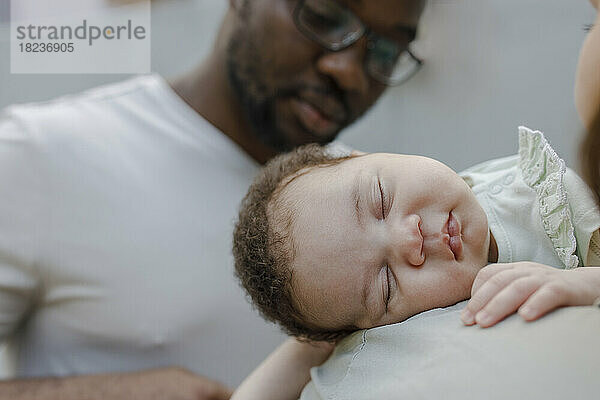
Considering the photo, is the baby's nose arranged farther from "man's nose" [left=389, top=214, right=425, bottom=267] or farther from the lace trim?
the lace trim

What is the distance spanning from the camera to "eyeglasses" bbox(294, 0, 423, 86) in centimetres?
132

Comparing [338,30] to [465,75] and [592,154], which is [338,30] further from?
[592,154]

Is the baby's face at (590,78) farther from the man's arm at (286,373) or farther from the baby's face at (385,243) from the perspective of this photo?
the man's arm at (286,373)

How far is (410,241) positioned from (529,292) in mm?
188

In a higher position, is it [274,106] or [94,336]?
[274,106]

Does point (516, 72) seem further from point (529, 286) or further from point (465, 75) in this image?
point (529, 286)

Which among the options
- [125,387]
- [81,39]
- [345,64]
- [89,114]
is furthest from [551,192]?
[81,39]

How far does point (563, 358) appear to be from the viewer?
1.85ft

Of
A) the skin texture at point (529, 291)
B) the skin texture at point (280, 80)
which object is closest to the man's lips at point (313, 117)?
the skin texture at point (280, 80)

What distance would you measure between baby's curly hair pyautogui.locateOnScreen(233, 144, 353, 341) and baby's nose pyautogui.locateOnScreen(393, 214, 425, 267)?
144 millimetres

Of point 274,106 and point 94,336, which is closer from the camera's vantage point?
point 94,336

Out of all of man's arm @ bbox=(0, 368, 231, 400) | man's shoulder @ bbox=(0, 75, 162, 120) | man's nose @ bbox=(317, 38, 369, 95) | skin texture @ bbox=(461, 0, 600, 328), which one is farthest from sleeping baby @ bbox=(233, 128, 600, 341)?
man's shoulder @ bbox=(0, 75, 162, 120)

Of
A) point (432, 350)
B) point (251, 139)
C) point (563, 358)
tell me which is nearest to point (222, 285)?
point (251, 139)

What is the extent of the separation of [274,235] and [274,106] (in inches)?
23.1
